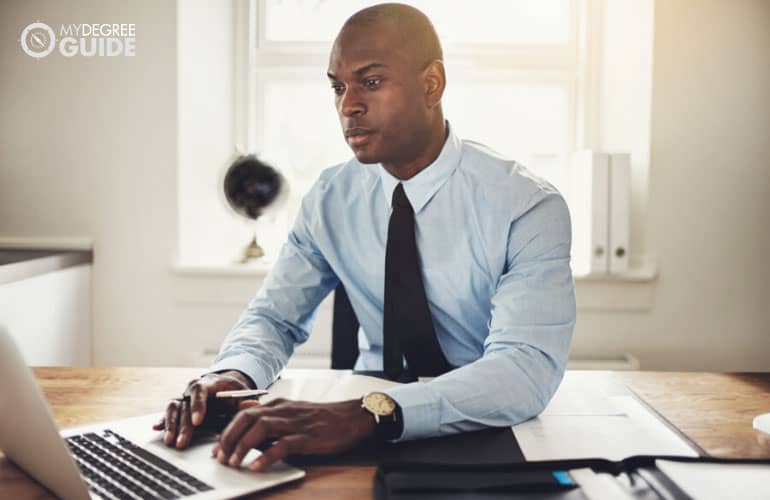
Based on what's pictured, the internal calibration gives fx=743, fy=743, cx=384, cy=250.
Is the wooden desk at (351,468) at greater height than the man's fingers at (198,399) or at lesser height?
lesser

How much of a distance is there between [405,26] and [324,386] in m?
0.69

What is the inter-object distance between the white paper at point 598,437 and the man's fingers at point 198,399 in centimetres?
42

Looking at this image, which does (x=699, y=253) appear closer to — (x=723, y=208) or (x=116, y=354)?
(x=723, y=208)

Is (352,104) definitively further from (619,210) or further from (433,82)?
(619,210)

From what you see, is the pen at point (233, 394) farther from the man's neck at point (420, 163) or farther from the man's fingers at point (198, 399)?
the man's neck at point (420, 163)

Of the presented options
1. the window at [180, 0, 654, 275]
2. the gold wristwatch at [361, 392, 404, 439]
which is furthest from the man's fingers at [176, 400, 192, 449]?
the window at [180, 0, 654, 275]

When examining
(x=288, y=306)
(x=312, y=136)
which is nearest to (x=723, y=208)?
(x=312, y=136)

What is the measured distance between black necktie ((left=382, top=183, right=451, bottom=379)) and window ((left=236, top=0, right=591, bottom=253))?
151 cm

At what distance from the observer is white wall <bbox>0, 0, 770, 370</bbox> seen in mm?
2518

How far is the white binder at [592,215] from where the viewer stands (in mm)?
2471

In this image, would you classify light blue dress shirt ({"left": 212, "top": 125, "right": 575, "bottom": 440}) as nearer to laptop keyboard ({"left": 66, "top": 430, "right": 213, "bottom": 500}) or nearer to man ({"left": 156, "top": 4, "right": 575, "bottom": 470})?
man ({"left": 156, "top": 4, "right": 575, "bottom": 470})

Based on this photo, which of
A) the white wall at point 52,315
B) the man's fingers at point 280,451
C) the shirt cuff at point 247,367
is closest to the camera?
the man's fingers at point 280,451

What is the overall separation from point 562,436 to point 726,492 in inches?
10.8

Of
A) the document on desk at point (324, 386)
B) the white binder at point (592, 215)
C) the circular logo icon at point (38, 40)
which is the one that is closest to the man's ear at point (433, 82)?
the document on desk at point (324, 386)
